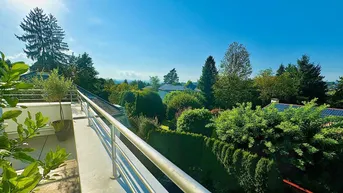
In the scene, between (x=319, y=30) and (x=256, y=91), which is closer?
(x=319, y=30)

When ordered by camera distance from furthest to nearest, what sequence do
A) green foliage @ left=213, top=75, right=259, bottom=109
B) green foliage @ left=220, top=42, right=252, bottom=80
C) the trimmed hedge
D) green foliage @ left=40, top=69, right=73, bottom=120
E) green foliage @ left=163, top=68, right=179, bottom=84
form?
green foliage @ left=163, top=68, right=179, bottom=84 < green foliage @ left=220, top=42, right=252, bottom=80 < green foliage @ left=213, top=75, right=259, bottom=109 < the trimmed hedge < green foliage @ left=40, top=69, right=73, bottom=120

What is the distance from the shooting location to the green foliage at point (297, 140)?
4.56 m

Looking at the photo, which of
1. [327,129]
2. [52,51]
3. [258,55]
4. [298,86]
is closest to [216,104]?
[298,86]

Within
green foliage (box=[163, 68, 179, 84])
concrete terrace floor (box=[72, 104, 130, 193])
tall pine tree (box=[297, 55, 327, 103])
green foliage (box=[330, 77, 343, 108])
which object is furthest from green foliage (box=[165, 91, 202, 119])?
green foliage (box=[163, 68, 179, 84])

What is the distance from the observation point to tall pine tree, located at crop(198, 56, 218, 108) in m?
22.6

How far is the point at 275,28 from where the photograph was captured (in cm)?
1733

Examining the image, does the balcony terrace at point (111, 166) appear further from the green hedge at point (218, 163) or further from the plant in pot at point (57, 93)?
the green hedge at point (218, 163)

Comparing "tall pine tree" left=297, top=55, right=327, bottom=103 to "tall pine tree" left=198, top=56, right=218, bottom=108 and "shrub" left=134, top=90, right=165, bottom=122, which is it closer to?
"tall pine tree" left=198, top=56, right=218, bottom=108

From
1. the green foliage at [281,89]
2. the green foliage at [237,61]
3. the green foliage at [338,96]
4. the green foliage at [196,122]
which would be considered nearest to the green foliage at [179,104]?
the green foliage at [196,122]

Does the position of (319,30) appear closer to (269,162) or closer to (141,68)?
(269,162)

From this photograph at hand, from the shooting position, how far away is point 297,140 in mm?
4723

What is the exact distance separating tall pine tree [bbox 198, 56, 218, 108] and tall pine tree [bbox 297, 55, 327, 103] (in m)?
10.2

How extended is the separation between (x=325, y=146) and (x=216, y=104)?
15947mm

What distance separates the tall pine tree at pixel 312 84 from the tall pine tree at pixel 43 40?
109 feet
